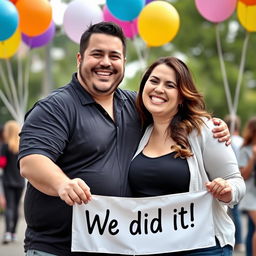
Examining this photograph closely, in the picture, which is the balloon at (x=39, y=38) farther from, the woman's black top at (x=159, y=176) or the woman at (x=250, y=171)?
the woman's black top at (x=159, y=176)

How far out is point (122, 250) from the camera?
142 inches

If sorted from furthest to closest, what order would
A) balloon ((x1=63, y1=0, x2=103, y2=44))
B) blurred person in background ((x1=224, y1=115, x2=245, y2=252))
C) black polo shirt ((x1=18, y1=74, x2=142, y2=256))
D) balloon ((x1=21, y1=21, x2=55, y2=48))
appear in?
blurred person in background ((x1=224, y1=115, x2=245, y2=252)) → balloon ((x1=21, y1=21, x2=55, y2=48)) → balloon ((x1=63, y1=0, x2=103, y2=44)) → black polo shirt ((x1=18, y1=74, x2=142, y2=256))

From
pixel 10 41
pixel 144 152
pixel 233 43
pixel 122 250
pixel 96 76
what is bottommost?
pixel 122 250

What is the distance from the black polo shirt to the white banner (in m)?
0.09

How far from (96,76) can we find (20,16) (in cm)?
387

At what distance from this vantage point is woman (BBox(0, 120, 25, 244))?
384 inches

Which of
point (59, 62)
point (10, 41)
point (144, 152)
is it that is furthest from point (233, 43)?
point (144, 152)

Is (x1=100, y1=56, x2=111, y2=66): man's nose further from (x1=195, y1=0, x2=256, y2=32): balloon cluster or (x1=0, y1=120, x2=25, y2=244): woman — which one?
(x1=0, y1=120, x2=25, y2=244): woman

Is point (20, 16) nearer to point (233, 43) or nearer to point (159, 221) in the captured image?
point (159, 221)

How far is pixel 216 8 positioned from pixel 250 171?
1874 millimetres

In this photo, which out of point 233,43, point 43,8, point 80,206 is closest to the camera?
point 80,206

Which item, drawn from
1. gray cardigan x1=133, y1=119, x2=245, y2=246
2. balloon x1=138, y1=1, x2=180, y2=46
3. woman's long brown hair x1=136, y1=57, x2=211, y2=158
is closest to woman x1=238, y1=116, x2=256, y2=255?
balloon x1=138, y1=1, x2=180, y2=46

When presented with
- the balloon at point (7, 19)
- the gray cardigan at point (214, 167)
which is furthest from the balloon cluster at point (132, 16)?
the gray cardigan at point (214, 167)

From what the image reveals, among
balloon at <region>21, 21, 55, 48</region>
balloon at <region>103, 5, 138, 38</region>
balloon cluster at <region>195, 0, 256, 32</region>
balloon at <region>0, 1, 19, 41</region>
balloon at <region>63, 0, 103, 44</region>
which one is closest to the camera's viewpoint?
balloon at <region>0, 1, 19, 41</region>
